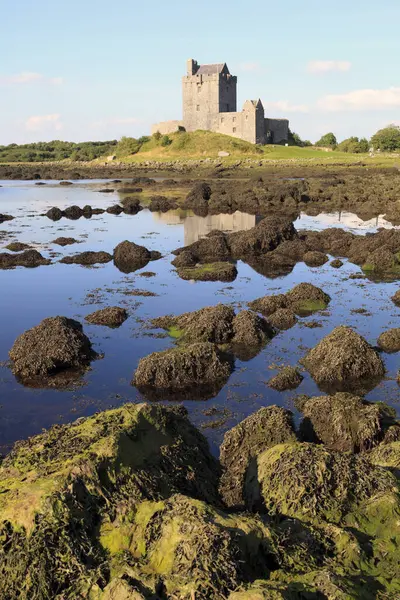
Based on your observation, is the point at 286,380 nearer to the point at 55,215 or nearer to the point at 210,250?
the point at 210,250

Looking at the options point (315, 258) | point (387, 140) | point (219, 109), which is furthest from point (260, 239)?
point (387, 140)

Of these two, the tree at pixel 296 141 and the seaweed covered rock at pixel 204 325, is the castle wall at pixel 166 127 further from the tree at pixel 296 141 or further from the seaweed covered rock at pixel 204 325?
the seaweed covered rock at pixel 204 325

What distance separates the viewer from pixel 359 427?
11055 millimetres

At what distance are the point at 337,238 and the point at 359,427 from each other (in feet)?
79.3

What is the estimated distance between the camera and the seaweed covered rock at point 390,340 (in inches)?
665

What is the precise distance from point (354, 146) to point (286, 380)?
117m

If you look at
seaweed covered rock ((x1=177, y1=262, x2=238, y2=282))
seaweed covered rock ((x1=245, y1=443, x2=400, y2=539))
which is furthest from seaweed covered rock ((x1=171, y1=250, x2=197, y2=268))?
seaweed covered rock ((x1=245, y1=443, x2=400, y2=539))

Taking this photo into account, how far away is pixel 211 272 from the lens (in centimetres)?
2695

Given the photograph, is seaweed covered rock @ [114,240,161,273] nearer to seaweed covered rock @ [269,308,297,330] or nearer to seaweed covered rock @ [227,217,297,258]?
seaweed covered rock @ [227,217,297,258]

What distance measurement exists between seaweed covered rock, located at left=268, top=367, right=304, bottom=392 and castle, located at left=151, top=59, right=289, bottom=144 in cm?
10336

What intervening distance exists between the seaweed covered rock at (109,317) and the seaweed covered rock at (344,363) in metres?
7.23

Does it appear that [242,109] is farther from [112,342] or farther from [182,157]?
[112,342]

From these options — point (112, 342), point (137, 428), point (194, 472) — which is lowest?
point (112, 342)

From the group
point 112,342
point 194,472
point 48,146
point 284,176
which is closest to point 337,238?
point 112,342
